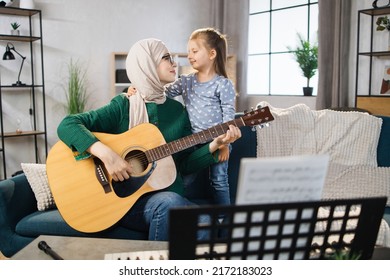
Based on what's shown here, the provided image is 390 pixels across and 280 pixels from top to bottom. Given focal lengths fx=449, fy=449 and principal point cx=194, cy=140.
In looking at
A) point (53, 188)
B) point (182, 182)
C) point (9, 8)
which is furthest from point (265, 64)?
point (53, 188)

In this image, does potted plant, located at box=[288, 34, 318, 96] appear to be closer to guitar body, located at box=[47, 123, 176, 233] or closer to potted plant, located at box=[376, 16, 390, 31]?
potted plant, located at box=[376, 16, 390, 31]

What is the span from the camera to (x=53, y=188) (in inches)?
73.2

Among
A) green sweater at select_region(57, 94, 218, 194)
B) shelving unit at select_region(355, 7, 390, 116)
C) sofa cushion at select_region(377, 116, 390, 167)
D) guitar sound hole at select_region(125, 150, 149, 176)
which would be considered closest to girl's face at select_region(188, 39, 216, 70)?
green sweater at select_region(57, 94, 218, 194)

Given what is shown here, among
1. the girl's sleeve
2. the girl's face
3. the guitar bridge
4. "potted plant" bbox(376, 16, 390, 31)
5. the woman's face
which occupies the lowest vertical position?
the guitar bridge

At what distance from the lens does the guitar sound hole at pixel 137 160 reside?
190 cm

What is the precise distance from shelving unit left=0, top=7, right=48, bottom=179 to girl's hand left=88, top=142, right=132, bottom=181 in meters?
3.01

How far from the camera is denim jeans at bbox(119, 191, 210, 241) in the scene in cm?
179

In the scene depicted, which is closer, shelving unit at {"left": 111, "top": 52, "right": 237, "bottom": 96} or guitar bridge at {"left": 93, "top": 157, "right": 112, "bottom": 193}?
guitar bridge at {"left": 93, "top": 157, "right": 112, "bottom": 193}

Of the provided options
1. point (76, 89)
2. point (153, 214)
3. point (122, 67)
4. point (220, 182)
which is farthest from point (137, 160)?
point (122, 67)

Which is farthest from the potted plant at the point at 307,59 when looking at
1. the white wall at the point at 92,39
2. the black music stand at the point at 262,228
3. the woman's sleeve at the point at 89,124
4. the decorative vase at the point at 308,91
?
the black music stand at the point at 262,228

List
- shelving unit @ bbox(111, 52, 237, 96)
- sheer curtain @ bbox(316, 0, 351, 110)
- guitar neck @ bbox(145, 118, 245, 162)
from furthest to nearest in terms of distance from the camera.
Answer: shelving unit @ bbox(111, 52, 237, 96) < sheer curtain @ bbox(316, 0, 351, 110) < guitar neck @ bbox(145, 118, 245, 162)

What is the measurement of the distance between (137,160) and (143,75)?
391mm

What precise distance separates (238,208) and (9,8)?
14.5 feet

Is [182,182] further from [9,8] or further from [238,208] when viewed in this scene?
[9,8]
